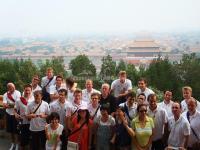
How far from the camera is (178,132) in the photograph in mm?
5199

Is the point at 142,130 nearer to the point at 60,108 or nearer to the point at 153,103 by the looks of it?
the point at 153,103

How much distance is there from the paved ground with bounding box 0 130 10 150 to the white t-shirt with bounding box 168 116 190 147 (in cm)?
336

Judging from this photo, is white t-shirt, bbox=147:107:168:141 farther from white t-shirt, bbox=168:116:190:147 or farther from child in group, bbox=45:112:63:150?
child in group, bbox=45:112:63:150

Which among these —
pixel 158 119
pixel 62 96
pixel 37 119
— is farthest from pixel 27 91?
pixel 158 119

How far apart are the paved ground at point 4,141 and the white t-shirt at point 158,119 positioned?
3.02 metres

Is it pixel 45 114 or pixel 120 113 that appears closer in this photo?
pixel 120 113

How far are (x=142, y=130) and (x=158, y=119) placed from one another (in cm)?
45

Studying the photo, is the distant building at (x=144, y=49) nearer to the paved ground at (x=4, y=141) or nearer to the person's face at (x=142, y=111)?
the paved ground at (x=4, y=141)

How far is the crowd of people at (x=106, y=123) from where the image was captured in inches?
209

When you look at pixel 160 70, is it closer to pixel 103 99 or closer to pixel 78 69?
pixel 78 69

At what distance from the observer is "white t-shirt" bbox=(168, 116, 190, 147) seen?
16.9 ft

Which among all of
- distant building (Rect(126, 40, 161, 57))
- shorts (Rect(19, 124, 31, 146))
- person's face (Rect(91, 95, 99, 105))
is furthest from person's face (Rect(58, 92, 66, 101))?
distant building (Rect(126, 40, 161, 57))

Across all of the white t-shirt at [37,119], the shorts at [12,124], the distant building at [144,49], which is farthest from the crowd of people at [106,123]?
the distant building at [144,49]

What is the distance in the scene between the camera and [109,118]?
554 cm
